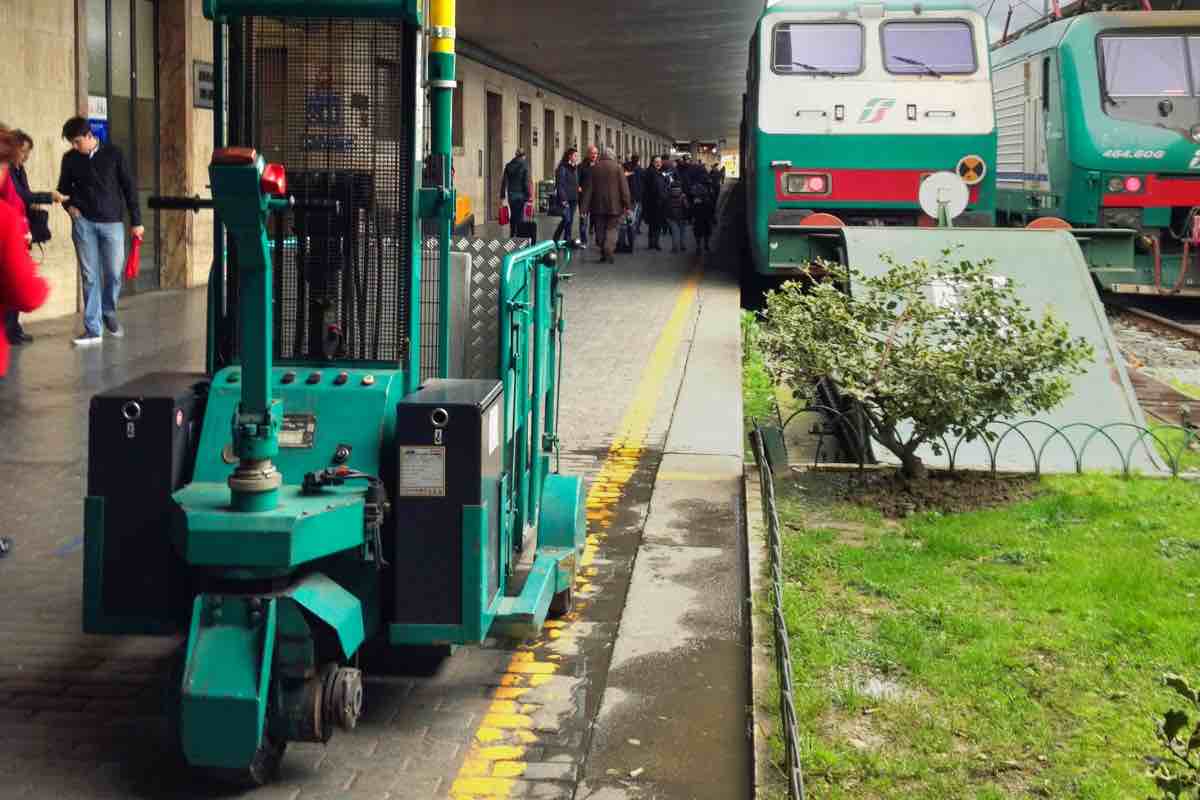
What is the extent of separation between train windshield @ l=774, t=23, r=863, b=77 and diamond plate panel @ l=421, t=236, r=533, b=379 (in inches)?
420

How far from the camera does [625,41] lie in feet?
109

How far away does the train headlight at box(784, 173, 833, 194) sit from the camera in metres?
15.5

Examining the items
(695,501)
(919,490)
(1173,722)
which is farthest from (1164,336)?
(1173,722)

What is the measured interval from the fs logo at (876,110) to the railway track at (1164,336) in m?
3.43

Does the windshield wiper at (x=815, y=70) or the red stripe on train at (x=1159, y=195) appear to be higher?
the windshield wiper at (x=815, y=70)

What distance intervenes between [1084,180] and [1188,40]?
206 centimetres

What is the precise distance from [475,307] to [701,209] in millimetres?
18402

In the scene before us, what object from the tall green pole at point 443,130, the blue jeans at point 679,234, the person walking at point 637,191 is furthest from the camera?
the person walking at point 637,191

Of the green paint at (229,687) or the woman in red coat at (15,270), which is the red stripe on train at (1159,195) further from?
the green paint at (229,687)

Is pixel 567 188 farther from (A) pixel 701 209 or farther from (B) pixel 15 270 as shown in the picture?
(B) pixel 15 270

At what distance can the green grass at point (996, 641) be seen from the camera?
4180 millimetres

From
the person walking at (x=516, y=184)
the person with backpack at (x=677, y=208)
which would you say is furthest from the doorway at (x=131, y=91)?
the person with backpack at (x=677, y=208)

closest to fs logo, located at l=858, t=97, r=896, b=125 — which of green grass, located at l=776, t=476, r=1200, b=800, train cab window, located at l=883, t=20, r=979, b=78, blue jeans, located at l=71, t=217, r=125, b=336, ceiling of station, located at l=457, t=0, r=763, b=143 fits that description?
train cab window, located at l=883, t=20, r=979, b=78

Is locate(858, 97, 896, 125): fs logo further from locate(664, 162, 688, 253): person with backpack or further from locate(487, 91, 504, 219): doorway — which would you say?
locate(487, 91, 504, 219): doorway
